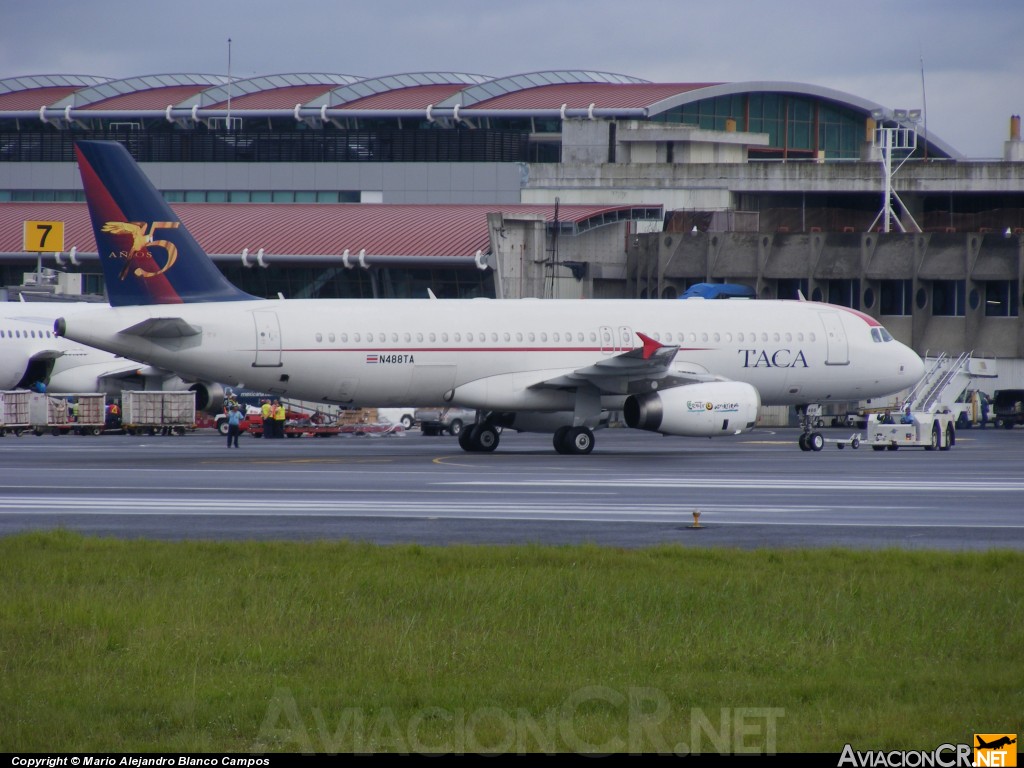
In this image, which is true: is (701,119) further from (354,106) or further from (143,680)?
(143,680)

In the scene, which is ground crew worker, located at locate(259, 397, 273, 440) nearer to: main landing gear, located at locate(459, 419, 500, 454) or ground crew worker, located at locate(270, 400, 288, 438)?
ground crew worker, located at locate(270, 400, 288, 438)

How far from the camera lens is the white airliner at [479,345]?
34.9 meters

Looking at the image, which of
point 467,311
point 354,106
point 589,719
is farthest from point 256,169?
point 589,719

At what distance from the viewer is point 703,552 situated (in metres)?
16.5

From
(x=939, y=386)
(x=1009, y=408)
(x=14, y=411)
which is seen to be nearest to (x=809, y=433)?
(x=939, y=386)

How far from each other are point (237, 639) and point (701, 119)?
84714 mm

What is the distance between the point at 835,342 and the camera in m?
39.9

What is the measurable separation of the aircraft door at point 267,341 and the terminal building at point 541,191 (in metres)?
24.8

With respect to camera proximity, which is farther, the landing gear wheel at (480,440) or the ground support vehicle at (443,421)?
the ground support vehicle at (443,421)

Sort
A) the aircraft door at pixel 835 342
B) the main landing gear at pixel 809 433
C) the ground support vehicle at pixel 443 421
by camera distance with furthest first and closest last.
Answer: the ground support vehicle at pixel 443 421 → the main landing gear at pixel 809 433 → the aircraft door at pixel 835 342

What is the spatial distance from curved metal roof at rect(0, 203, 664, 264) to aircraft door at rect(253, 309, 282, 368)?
37.9m

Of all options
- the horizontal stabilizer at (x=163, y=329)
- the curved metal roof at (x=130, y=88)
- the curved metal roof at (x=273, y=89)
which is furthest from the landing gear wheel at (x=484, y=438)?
the curved metal roof at (x=130, y=88)

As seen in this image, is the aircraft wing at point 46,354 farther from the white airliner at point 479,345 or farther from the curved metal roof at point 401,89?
the curved metal roof at point 401,89

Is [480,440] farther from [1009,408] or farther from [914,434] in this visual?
[1009,408]
